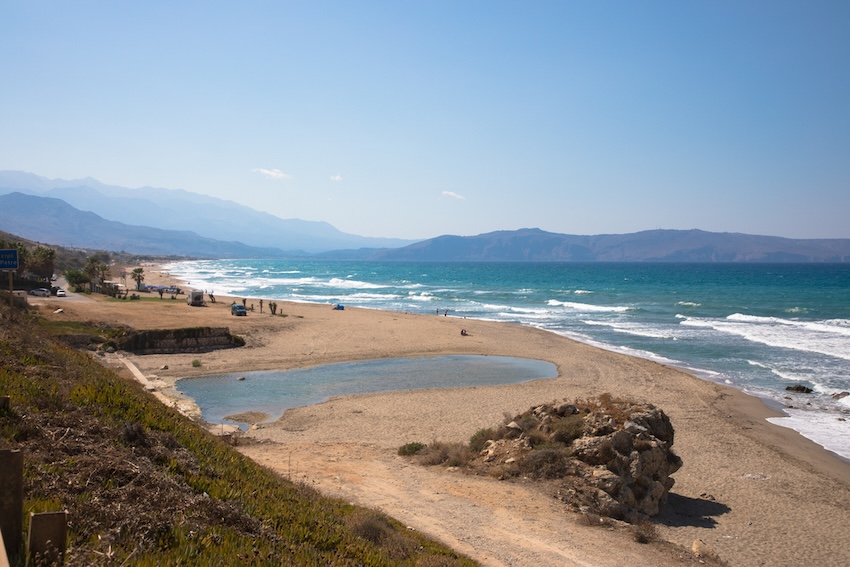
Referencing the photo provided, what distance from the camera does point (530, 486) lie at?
1385 cm

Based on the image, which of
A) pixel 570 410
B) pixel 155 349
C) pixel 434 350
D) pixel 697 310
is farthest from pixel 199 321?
pixel 697 310

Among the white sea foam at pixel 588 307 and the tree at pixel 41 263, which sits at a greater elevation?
the tree at pixel 41 263

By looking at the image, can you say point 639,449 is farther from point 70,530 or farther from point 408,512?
point 70,530

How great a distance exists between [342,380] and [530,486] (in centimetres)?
1654

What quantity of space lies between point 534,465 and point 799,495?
23.5 feet

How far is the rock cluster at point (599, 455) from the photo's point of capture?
13.3 m

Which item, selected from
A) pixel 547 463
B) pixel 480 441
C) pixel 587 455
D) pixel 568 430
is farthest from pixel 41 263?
pixel 587 455

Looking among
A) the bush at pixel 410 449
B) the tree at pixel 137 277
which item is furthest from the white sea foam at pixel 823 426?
the tree at pixel 137 277

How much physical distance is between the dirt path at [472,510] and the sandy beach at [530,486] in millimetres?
41

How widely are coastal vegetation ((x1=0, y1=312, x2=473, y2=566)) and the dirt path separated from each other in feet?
5.20

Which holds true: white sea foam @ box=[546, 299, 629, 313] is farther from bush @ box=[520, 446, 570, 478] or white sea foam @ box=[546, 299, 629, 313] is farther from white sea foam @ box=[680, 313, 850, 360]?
bush @ box=[520, 446, 570, 478]

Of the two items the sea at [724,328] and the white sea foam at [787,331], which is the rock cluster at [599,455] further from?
the white sea foam at [787,331]

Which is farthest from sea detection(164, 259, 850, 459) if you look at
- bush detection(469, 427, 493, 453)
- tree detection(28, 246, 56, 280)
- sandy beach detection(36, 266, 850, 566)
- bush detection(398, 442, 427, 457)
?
tree detection(28, 246, 56, 280)

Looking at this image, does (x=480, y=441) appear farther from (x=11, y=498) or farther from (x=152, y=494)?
(x=11, y=498)
